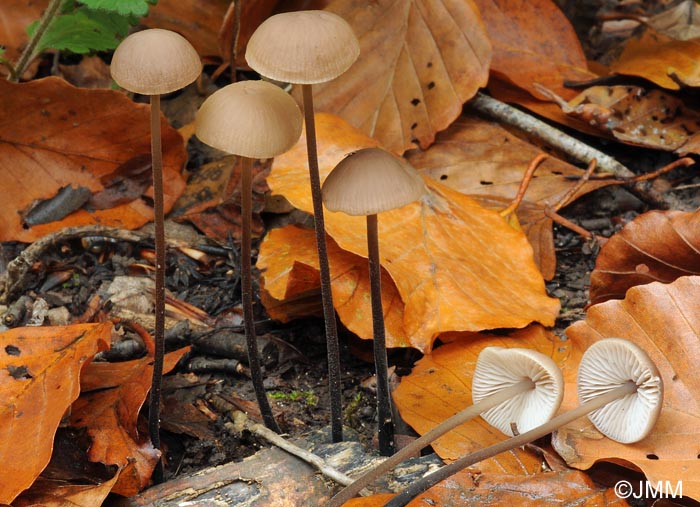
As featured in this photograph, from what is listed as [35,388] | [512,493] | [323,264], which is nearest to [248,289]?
[323,264]

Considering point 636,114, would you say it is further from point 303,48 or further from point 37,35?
point 37,35

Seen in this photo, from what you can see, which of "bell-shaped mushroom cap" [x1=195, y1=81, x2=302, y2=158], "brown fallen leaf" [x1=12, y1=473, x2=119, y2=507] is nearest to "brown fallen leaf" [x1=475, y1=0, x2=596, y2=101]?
"bell-shaped mushroom cap" [x1=195, y1=81, x2=302, y2=158]

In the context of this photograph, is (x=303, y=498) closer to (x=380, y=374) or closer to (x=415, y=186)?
(x=380, y=374)

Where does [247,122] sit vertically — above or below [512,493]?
above

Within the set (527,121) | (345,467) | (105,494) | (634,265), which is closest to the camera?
(105,494)

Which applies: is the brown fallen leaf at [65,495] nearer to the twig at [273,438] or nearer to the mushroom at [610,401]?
the twig at [273,438]

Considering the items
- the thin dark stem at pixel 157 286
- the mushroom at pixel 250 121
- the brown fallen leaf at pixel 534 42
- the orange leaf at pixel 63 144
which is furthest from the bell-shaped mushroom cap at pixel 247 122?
the brown fallen leaf at pixel 534 42

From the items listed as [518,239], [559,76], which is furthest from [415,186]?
[559,76]
